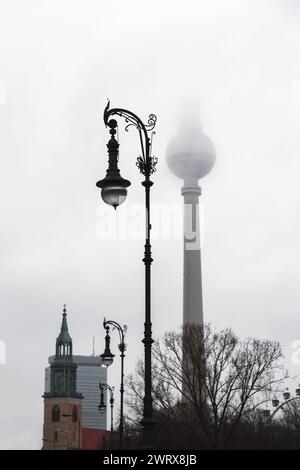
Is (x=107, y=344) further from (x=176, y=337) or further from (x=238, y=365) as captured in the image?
(x=176, y=337)

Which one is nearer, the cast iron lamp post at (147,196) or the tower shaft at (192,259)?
the cast iron lamp post at (147,196)

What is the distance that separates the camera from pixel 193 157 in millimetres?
164125

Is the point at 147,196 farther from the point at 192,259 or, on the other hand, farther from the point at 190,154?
the point at 190,154

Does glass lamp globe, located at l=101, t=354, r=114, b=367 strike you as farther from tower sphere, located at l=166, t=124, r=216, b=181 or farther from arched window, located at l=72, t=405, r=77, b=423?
arched window, located at l=72, t=405, r=77, b=423

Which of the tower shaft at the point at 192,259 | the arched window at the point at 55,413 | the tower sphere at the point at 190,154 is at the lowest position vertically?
the arched window at the point at 55,413

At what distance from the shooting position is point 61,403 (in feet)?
614

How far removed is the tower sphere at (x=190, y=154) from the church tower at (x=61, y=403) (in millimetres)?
40779

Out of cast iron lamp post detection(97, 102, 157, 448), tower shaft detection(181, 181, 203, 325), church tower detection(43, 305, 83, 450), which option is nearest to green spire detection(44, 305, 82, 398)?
church tower detection(43, 305, 83, 450)

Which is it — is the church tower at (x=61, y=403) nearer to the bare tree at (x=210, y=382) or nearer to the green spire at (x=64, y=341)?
the green spire at (x=64, y=341)

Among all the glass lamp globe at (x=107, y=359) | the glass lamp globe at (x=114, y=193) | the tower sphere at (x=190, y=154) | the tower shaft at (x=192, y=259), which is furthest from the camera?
the tower sphere at (x=190, y=154)

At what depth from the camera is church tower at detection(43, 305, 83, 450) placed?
607ft

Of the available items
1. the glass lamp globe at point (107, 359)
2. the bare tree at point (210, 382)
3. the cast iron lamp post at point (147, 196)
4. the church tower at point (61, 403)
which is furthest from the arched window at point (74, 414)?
the cast iron lamp post at point (147, 196)

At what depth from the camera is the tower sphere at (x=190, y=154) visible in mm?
163125
